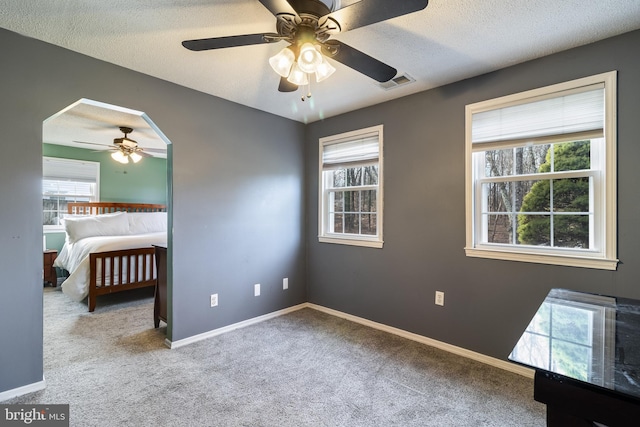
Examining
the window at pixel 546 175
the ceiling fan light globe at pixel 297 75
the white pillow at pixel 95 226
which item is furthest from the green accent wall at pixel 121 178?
the window at pixel 546 175

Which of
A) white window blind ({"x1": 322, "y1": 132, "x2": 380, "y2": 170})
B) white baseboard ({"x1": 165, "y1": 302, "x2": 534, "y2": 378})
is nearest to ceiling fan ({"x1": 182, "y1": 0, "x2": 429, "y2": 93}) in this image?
white window blind ({"x1": 322, "y1": 132, "x2": 380, "y2": 170})

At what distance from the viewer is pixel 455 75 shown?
8.02 ft

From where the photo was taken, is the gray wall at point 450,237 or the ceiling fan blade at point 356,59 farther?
the gray wall at point 450,237

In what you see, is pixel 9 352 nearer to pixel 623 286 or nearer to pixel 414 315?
pixel 414 315

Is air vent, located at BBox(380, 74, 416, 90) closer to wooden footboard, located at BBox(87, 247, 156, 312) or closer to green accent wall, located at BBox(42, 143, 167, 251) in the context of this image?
wooden footboard, located at BBox(87, 247, 156, 312)

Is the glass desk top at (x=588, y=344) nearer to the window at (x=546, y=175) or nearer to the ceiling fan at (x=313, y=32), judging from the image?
the window at (x=546, y=175)

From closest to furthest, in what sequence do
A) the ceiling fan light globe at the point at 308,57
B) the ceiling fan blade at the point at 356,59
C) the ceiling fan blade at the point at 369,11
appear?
1. the ceiling fan blade at the point at 369,11
2. the ceiling fan light globe at the point at 308,57
3. the ceiling fan blade at the point at 356,59

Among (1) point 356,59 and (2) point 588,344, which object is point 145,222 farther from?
(2) point 588,344

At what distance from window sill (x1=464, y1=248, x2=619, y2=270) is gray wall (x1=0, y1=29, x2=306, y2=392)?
6.90 ft

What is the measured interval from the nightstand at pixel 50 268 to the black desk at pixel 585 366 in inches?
238

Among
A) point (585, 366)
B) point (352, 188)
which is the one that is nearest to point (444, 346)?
point (352, 188)

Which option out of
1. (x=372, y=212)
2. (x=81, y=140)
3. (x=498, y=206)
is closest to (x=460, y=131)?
(x=498, y=206)

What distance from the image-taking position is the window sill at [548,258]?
6.34 ft

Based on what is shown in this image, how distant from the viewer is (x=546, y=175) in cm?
218
